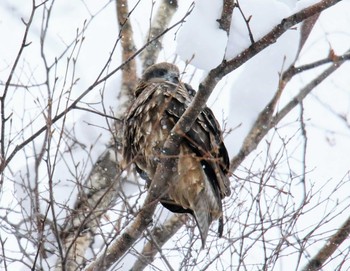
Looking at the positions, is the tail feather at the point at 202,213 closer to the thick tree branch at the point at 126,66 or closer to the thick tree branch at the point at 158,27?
the thick tree branch at the point at 126,66

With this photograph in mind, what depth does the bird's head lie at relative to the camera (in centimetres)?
524

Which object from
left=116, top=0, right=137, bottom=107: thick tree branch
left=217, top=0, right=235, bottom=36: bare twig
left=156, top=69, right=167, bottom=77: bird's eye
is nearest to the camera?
left=217, top=0, right=235, bottom=36: bare twig

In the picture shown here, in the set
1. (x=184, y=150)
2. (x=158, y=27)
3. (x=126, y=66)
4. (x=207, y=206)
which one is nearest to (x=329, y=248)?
(x=207, y=206)

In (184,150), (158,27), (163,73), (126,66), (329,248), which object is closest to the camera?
(184,150)

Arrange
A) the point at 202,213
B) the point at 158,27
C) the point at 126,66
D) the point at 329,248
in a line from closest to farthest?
the point at 202,213 < the point at 329,248 < the point at 126,66 < the point at 158,27

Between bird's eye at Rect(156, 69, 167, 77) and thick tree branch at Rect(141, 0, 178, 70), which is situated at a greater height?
thick tree branch at Rect(141, 0, 178, 70)

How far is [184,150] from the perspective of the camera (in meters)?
4.18

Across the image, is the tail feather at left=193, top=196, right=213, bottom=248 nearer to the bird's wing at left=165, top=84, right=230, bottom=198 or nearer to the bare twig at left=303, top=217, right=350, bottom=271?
the bird's wing at left=165, top=84, right=230, bottom=198

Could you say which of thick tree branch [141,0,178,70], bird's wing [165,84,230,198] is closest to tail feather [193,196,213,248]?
bird's wing [165,84,230,198]

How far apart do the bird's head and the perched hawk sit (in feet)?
1.25

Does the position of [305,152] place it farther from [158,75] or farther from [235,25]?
[235,25]

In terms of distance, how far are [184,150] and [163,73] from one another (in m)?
1.35

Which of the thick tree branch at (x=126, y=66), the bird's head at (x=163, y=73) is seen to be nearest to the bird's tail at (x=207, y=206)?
the bird's head at (x=163, y=73)

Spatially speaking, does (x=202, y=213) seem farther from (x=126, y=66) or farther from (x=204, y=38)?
(x=126, y=66)
